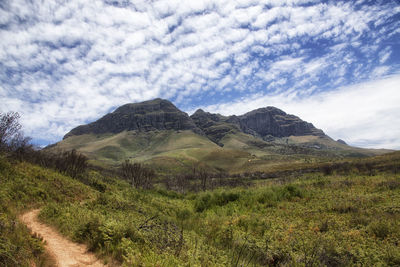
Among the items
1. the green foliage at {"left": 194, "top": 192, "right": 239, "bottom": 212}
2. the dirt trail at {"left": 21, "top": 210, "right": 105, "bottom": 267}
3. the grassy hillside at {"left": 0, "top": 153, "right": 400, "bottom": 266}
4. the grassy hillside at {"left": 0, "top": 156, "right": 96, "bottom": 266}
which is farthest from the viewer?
the green foliage at {"left": 194, "top": 192, "right": 239, "bottom": 212}

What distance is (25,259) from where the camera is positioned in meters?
4.49

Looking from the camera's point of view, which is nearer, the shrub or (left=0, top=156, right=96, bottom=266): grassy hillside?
(left=0, top=156, right=96, bottom=266): grassy hillside

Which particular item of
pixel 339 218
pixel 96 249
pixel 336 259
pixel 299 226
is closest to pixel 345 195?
pixel 339 218

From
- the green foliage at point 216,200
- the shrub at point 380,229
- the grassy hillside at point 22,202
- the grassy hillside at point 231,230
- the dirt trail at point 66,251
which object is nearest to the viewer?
the grassy hillside at point 22,202

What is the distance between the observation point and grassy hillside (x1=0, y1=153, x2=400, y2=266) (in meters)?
5.70

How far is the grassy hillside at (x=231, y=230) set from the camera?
5.70 metres

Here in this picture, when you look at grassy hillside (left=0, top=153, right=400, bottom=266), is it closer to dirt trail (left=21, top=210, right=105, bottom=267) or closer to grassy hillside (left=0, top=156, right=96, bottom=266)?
grassy hillside (left=0, top=156, right=96, bottom=266)

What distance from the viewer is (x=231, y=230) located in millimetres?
10523

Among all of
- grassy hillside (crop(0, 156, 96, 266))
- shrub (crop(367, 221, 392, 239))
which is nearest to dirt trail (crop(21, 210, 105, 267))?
grassy hillside (crop(0, 156, 96, 266))

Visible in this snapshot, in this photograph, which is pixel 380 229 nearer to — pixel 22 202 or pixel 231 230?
pixel 231 230

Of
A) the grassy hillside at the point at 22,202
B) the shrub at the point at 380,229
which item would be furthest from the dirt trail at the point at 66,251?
the shrub at the point at 380,229

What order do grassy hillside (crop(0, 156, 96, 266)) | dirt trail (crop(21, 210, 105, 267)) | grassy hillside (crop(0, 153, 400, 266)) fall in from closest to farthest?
grassy hillside (crop(0, 156, 96, 266))
dirt trail (crop(21, 210, 105, 267))
grassy hillside (crop(0, 153, 400, 266))

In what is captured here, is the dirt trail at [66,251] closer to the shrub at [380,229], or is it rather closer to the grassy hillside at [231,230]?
the grassy hillside at [231,230]

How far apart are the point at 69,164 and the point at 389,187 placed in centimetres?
3610
